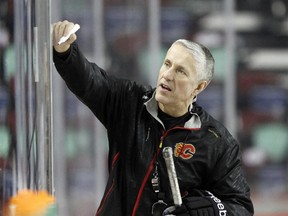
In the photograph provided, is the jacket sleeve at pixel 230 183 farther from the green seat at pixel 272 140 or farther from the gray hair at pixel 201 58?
the green seat at pixel 272 140

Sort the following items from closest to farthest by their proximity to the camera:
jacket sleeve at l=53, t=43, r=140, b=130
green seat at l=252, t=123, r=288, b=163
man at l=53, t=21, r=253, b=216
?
jacket sleeve at l=53, t=43, r=140, b=130, man at l=53, t=21, r=253, b=216, green seat at l=252, t=123, r=288, b=163

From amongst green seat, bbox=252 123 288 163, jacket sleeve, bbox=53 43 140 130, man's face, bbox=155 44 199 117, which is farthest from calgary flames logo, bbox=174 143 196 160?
green seat, bbox=252 123 288 163

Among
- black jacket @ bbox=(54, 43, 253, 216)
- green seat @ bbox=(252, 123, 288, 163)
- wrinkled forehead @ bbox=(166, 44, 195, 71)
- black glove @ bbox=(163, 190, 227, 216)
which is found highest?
wrinkled forehead @ bbox=(166, 44, 195, 71)

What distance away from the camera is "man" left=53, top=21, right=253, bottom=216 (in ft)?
8.09

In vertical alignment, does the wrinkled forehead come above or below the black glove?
above

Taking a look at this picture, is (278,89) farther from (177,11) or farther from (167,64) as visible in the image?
(167,64)

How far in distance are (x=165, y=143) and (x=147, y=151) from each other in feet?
0.21

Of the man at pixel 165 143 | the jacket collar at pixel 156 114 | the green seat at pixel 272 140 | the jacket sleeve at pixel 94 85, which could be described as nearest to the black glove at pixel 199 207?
the man at pixel 165 143

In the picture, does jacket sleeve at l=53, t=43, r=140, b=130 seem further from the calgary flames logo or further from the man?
the calgary flames logo

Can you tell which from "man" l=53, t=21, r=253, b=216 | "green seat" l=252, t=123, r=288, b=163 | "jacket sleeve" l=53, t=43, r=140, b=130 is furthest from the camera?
"green seat" l=252, t=123, r=288, b=163

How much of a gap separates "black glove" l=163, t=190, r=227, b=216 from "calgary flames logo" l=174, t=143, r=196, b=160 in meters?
0.14

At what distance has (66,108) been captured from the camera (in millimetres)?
5332

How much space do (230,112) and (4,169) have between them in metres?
4.26

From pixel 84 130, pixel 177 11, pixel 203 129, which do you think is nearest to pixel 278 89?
pixel 177 11
